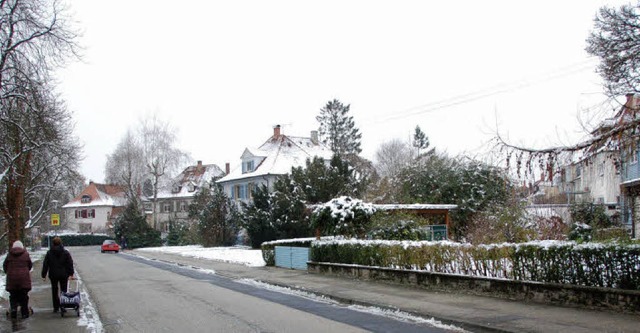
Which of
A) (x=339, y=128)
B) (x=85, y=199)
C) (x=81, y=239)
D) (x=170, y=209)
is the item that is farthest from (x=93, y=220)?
(x=339, y=128)

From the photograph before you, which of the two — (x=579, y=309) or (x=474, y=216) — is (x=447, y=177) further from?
(x=579, y=309)

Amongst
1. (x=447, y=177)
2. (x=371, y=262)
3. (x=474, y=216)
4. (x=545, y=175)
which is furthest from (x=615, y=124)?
(x=447, y=177)

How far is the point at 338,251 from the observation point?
21.3 m

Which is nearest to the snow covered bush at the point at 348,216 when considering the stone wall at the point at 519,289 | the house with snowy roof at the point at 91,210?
the stone wall at the point at 519,289

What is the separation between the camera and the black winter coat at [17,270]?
482 inches

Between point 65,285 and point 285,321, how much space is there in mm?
5481

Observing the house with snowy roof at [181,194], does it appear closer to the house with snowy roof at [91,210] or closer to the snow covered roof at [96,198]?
the house with snowy roof at [91,210]

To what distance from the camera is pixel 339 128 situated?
78250mm

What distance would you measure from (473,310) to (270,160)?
47.1 meters

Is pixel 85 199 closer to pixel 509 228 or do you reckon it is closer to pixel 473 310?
pixel 509 228

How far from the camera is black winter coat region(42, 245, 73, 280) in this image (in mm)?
13266

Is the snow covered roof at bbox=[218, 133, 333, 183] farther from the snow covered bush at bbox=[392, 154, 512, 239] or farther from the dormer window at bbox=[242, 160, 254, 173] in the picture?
the snow covered bush at bbox=[392, 154, 512, 239]

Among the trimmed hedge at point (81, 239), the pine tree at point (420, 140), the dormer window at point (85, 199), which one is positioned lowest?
the trimmed hedge at point (81, 239)

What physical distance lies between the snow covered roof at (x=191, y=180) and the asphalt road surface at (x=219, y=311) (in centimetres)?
6603
